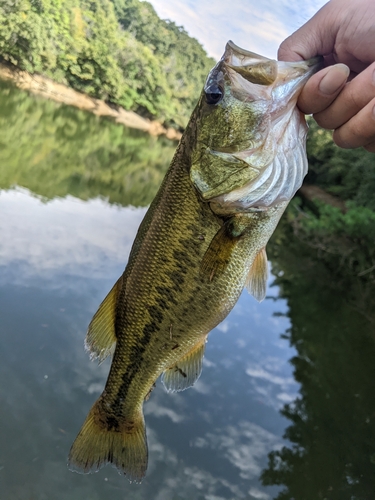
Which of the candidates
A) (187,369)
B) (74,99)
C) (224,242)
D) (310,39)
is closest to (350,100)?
(310,39)

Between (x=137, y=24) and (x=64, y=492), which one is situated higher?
(x=137, y=24)

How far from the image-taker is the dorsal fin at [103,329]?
209 centimetres

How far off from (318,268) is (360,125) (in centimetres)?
1378

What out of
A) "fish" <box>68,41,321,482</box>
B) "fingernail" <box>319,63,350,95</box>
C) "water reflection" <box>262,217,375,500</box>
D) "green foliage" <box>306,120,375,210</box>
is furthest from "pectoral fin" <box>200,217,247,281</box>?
"green foliage" <box>306,120,375,210</box>

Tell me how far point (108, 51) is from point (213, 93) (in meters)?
45.7

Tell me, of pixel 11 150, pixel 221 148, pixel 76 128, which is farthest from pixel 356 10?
pixel 76 128

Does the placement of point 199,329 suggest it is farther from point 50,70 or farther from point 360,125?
point 50,70

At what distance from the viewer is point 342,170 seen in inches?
1112

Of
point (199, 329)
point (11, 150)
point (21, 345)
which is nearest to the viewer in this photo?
point (199, 329)

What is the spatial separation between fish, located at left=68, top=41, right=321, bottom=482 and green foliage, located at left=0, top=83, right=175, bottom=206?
1026 centimetres

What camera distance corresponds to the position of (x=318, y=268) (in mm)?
15109

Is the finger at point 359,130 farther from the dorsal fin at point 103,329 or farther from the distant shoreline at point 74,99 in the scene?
the distant shoreline at point 74,99

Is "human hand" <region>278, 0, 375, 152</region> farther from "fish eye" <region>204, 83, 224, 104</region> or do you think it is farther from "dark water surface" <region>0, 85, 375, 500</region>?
"dark water surface" <region>0, 85, 375, 500</region>

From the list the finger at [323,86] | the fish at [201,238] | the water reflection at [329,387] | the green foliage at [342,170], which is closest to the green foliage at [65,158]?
the water reflection at [329,387]
